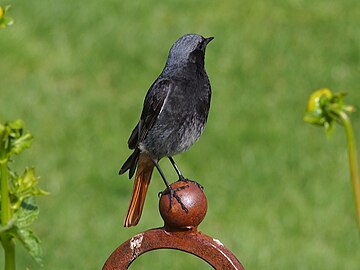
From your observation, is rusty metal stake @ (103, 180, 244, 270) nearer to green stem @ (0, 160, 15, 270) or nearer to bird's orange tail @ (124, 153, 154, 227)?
green stem @ (0, 160, 15, 270)

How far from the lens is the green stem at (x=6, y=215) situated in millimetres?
2092

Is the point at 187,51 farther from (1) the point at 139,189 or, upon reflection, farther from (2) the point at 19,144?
(2) the point at 19,144

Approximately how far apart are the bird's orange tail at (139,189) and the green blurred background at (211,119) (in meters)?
2.29

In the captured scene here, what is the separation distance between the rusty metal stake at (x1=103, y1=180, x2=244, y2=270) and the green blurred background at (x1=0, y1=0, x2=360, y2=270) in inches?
118

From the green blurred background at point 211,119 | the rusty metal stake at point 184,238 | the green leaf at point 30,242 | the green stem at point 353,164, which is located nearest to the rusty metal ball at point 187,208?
the rusty metal stake at point 184,238

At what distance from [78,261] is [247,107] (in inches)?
77.6

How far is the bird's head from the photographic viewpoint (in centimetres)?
275

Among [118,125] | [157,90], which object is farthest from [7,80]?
[157,90]

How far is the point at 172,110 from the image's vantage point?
113 inches

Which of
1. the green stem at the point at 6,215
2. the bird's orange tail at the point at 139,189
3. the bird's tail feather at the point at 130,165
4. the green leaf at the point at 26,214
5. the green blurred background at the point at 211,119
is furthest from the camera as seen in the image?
the green blurred background at the point at 211,119

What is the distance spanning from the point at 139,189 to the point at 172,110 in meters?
0.27

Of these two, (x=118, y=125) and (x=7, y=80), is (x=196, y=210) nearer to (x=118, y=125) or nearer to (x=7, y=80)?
(x=118, y=125)

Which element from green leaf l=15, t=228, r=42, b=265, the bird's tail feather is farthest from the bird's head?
green leaf l=15, t=228, r=42, b=265

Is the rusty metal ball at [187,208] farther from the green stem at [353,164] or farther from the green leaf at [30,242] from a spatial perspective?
the green stem at [353,164]
